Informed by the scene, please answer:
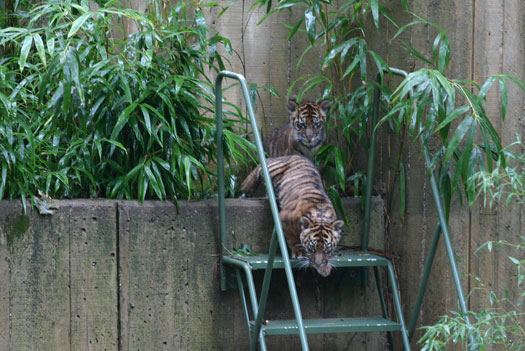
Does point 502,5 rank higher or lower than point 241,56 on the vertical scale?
higher

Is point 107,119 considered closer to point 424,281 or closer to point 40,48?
point 40,48

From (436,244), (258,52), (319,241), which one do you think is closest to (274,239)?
(319,241)

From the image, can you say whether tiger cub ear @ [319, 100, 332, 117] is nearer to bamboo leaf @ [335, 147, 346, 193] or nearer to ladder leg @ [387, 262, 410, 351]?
bamboo leaf @ [335, 147, 346, 193]

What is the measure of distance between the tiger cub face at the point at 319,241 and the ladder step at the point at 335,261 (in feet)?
0.25

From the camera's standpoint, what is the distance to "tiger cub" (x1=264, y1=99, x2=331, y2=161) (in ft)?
14.9

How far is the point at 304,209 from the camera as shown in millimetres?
4027

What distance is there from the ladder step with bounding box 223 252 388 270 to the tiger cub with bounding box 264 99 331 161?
822mm

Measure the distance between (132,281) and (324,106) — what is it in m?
1.56

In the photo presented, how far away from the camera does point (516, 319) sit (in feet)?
11.2

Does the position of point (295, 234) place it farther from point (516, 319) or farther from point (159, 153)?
point (516, 319)

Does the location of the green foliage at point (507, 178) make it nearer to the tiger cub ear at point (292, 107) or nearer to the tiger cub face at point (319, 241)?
the tiger cub face at point (319, 241)

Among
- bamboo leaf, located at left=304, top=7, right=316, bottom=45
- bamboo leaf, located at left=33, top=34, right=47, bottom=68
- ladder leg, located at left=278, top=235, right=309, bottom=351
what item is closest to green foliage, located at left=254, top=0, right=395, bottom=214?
bamboo leaf, located at left=304, top=7, right=316, bottom=45

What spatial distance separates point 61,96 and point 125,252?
2.87ft

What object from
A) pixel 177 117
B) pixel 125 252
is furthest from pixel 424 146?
pixel 125 252
